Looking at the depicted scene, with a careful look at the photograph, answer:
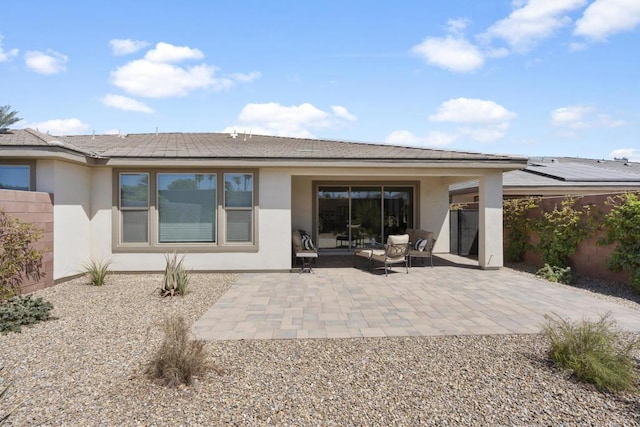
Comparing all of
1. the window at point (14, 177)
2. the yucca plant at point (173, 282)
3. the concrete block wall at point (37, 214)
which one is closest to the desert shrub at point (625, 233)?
the yucca plant at point (173, 282)

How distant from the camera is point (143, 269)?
31.4ft

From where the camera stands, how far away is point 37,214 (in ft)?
24.8

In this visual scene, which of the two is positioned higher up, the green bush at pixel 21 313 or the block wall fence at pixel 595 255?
the block wall fence at pixel 595 255

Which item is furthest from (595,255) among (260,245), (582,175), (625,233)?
(582,175)

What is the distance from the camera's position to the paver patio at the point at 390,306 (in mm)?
5062

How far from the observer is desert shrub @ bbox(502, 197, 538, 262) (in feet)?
35.7

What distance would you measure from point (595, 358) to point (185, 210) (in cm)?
902

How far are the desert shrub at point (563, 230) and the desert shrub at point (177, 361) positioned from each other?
935 cm

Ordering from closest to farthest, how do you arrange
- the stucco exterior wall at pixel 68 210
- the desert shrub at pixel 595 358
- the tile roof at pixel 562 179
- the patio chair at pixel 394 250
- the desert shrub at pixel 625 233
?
the desert shrub at pixel 595 358 < the desert shrub at pixel 625 233 < the stucco exterior wall at pixel 68 210 < the patio chair at pixel 394 250 < the tile roof at pixel 562 179

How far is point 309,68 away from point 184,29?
4036mm

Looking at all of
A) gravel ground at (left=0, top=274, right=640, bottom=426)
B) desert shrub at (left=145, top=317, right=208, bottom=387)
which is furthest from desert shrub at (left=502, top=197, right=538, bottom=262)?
desert shrub at (left=145, top=317, right=208, bottom=387)

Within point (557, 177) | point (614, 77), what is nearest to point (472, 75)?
point (614, 77)

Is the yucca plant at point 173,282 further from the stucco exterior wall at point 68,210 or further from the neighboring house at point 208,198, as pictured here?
the stucco exterior wall at point 68,210

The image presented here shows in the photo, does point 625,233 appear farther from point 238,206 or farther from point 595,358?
point 238,206
